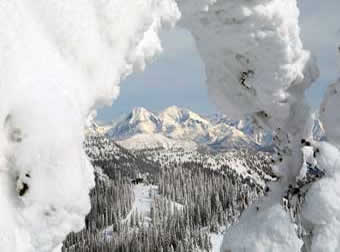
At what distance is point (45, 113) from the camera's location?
14.4 ft

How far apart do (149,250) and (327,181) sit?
126 m

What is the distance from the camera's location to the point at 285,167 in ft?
52.4

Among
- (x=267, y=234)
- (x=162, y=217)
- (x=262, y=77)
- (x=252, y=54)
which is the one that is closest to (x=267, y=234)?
(x=267, y=234)

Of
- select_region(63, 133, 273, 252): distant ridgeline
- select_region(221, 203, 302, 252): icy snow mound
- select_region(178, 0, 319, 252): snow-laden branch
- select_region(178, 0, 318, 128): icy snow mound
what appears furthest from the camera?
select_region(63, 133, 273, 252): distant ridgeline

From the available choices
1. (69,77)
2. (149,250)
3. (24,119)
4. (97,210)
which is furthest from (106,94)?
(97,210)

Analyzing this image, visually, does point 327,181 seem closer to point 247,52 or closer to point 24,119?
point 247,52

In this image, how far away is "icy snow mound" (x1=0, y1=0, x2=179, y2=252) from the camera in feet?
14.0

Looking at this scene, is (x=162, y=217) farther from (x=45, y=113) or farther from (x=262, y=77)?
(x=45, y=113)

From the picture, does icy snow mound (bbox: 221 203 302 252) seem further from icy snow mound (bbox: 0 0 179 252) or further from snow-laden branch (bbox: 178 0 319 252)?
icy snow mound (bbox: 0 0 179 252)

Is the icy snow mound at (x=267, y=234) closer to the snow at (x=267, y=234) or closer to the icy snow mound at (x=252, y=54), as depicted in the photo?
the snow at (x=267, y=234)

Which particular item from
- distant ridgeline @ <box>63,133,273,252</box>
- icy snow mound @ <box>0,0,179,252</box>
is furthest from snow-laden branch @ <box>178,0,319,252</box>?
distant ridgeline @ <box>63,133,273,252</box>

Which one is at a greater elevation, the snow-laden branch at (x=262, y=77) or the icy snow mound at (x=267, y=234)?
the snow-laden branch at (x=262, y=77)

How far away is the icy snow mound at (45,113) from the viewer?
4.26 metres

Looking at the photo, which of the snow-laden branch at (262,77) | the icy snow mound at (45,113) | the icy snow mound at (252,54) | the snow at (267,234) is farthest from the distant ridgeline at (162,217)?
the icy snow mound at (45,113)
